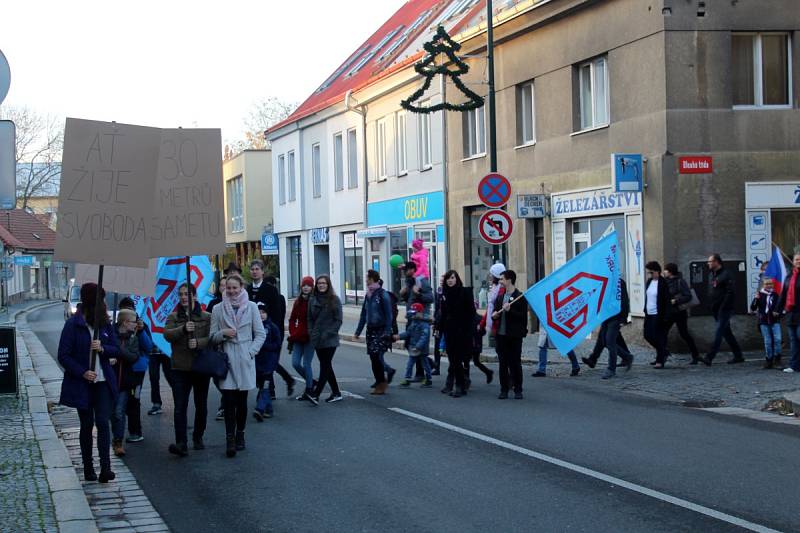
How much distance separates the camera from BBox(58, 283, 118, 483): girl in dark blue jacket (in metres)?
8.61

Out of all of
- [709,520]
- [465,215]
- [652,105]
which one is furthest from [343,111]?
[709,520]

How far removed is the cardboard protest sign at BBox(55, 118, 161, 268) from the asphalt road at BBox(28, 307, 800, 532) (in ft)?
6.62

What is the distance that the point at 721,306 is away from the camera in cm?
1742

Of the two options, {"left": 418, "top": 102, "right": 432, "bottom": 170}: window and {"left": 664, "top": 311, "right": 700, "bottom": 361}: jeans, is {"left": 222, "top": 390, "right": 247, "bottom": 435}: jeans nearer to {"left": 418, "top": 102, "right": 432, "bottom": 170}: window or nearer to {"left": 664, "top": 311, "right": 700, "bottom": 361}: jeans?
{"left": 664, "top": 311, "right": 700, "bottom": 361}: jeans

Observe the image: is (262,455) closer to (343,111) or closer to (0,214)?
(343,111)

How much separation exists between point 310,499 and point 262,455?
2073 millimetres

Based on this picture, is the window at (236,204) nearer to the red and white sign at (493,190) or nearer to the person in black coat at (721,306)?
the red and white sign at (493,190)

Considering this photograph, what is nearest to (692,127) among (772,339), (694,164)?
(694,164)

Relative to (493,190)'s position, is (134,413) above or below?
below

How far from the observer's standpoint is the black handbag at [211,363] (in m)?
9.78

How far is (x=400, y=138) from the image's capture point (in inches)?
1293

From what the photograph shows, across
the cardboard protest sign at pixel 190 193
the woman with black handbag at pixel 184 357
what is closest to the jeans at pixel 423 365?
the woman with black handbag at pixel 184 357

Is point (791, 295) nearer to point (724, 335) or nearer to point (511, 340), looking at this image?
point (724, 335)

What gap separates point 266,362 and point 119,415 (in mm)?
2467
